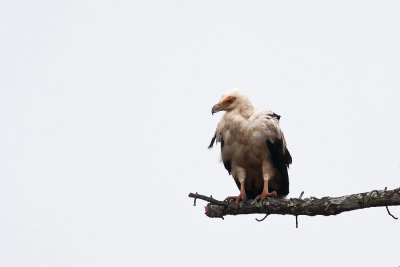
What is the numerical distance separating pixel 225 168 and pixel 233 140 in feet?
2.19

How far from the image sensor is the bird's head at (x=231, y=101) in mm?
8508

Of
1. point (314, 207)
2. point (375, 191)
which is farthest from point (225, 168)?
point (375, 191)

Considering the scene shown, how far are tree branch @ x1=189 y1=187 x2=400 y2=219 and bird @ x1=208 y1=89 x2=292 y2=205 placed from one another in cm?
71

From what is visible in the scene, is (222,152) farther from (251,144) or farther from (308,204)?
(308,204)

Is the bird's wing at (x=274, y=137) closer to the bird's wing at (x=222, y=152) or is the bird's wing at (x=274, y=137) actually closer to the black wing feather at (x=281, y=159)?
the black wing feather at (x=281, y=159)

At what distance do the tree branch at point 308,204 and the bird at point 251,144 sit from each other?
714 mm

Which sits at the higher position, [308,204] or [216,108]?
[216,108]

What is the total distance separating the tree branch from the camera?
5648 mm

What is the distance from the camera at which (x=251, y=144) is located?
827 cm

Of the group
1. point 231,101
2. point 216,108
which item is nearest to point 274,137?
point 231,101

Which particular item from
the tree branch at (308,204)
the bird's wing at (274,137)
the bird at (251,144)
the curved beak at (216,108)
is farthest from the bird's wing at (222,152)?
the tree branch at (308,204)

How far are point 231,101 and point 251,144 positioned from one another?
70cm

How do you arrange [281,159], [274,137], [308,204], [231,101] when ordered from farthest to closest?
[231,101] < [281,159] < [274,137] < [308,204]

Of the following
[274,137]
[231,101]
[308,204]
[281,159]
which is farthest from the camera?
[231,101]
